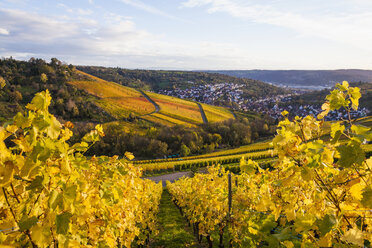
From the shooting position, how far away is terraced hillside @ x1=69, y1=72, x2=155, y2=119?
7769cm

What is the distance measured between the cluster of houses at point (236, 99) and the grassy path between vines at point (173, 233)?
91203 mm

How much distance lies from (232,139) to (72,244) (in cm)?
5938

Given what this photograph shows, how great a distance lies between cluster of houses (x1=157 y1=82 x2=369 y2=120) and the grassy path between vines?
91203 millimetres

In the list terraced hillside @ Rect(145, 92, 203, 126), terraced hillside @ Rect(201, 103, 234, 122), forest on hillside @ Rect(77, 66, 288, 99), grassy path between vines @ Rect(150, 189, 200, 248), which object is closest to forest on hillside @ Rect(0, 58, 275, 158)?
terraced hillside @ Rect(201, 103, 234, 122)

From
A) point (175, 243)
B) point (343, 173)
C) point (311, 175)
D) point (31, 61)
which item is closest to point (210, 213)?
point (175, 243)

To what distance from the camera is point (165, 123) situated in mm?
71062

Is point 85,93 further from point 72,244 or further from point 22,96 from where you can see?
point 72,244

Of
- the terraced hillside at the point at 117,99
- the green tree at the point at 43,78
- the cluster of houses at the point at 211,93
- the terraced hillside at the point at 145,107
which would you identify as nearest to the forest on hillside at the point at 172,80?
the cluster of houses at the point at 211,93

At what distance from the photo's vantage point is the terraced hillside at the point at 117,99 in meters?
77.7

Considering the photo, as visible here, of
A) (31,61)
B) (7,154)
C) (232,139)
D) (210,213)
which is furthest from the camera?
(31,61)

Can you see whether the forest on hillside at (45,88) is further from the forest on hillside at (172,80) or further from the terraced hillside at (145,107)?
the forest on hillside at (172,80)

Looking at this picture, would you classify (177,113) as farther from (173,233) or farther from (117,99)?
(173,233)

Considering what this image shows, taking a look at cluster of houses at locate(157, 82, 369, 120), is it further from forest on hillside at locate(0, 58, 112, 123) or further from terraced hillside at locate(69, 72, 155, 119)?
forest on hillside at locate(0, 58, 112, 123)

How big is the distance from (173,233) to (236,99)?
125 metres
